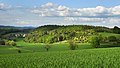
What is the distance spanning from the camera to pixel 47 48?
121 meters

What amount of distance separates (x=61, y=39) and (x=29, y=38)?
102 feet

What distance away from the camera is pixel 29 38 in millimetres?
186375

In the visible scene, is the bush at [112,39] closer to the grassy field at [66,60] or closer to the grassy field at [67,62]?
the grassy field at [66,60]

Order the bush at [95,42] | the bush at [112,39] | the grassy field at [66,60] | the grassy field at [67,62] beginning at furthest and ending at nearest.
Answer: the bush at [112,39] < the bush at [95,42] < the grassy field at [66,60] < the grassy field at [67,62]

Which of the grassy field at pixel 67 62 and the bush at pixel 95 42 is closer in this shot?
the grassy field at pixel 67 62

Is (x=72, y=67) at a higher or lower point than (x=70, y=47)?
higher

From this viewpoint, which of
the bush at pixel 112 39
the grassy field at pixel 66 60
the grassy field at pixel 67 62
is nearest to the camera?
the grassy field at pixel 67 62

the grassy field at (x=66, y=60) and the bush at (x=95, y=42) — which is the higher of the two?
the grassy field at (x=66, y=60)

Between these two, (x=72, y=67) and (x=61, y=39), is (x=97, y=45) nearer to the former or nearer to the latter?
(x=61, y=39)

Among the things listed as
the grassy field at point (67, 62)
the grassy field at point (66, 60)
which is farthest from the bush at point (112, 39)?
the grassy field at point (67, 62)

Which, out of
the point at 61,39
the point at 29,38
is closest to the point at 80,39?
the point at 61,39

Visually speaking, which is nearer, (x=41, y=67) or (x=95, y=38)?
(x=41, y=67)

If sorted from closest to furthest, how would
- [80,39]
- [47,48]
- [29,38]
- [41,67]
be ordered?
[41,67] < [47,48] < [80,39] < [29,38]

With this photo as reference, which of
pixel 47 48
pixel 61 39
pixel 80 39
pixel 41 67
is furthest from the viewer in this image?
pixel 61 39
